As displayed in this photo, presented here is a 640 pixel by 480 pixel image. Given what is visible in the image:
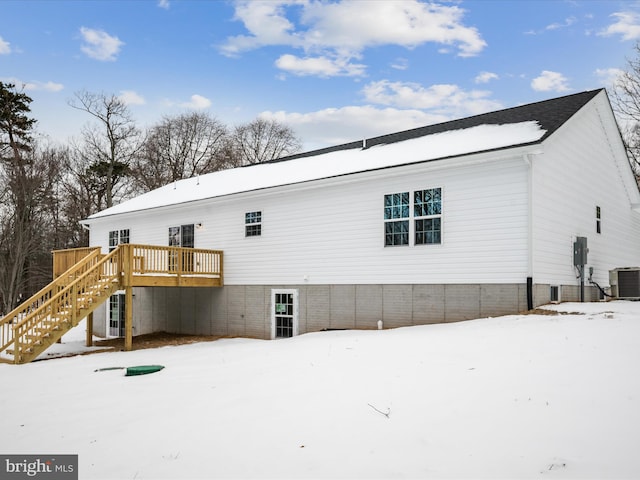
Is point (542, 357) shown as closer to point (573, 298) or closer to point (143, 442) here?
point (143, 442)

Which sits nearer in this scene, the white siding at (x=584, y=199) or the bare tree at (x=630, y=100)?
the white siding at (x=584, y=199)

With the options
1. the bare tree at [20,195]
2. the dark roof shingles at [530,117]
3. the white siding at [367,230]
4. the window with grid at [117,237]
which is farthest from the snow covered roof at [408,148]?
the bare tree at [20,195]

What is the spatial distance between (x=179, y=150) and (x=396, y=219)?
102 ft

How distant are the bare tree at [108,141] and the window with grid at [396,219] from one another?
89.2 ft

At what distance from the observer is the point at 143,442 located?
5281 millimetres

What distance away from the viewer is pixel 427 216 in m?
12.7

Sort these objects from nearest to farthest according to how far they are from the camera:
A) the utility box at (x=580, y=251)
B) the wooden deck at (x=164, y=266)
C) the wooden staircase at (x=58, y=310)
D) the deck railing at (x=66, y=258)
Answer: the wooden staircase at (x=58, y=310) → the utility box at (x=580, y=251) → the wooden deck at (x=164, y=266) → the deck railing at (x=66, y=258)

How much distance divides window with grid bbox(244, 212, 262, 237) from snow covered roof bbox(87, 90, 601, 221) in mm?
881

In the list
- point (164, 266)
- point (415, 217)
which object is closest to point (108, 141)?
point (164, 266)

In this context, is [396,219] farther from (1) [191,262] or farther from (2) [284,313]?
(1) [191,262]

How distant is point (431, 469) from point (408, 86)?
2839 cm

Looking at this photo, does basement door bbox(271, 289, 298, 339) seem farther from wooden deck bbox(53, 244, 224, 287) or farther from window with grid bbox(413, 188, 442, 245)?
window with grid bbox(413, 188, 442, 245)

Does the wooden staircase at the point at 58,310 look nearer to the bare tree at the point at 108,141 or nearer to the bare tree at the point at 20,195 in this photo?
the bare tree at the point at 20,195

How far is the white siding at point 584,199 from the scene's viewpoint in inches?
471
